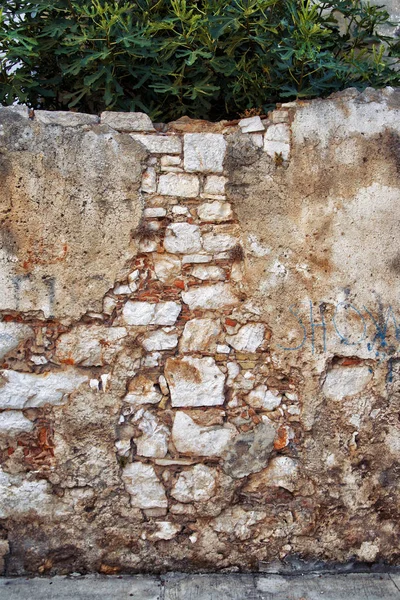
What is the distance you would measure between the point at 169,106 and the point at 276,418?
1.77m

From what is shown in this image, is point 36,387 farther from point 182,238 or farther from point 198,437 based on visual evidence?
point 182,238

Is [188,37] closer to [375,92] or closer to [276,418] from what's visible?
[375,92]

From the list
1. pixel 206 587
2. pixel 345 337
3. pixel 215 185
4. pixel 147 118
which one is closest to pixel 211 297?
pixel 215 185

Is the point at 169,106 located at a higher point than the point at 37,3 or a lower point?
lower

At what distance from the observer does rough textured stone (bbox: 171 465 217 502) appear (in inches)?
115

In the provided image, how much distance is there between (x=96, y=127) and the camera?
2.82m

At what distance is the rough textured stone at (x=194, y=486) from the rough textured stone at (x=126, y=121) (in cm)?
172

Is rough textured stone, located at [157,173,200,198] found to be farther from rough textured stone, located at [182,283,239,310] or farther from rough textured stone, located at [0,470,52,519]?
rough textured stone, located at [0,470,52,519]

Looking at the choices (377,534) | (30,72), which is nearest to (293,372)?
(377,534)

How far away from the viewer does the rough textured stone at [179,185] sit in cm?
287

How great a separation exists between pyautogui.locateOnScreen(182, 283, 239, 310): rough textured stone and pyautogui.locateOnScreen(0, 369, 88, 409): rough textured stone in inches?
25.4

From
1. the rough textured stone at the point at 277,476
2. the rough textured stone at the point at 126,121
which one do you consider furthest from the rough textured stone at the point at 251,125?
the rough textured stone at the point at 277,476

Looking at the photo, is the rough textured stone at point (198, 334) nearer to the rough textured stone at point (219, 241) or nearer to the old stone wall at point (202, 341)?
the old stone wall at point (202, 341)

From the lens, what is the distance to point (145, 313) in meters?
2.88
